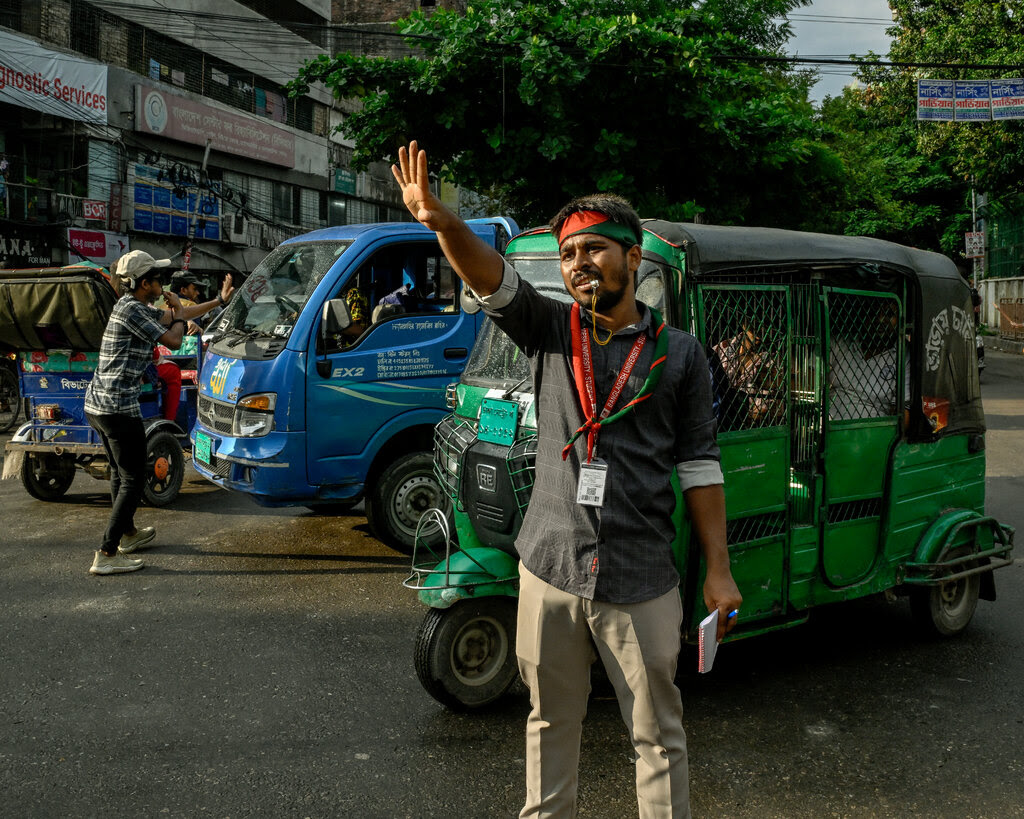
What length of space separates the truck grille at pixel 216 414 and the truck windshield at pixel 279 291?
1.58 ft

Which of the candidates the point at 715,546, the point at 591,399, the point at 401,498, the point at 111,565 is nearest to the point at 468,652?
the point at 715,546

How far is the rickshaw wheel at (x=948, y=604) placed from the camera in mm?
4641

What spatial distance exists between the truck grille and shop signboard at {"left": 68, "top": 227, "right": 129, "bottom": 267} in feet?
49.8

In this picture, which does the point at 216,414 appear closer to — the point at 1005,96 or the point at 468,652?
the point at 468,652

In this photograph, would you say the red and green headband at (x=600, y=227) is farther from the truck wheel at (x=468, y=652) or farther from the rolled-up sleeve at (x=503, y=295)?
the truck wheel at (x=468, y=652)

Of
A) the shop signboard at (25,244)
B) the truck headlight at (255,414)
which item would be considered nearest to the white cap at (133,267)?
the truck headlight at (255,414)

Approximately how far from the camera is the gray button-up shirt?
7.80ft

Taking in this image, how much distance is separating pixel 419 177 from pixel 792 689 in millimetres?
2904

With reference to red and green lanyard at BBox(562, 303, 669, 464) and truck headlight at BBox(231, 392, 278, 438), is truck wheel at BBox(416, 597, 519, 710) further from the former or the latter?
truck headlight at BBox(231, 392, 278, 438)

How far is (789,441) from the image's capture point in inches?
157

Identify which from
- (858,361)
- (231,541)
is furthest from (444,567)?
(231,541)

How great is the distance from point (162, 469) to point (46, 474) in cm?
107

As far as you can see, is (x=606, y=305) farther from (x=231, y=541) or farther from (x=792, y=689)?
(x=231, y=541)

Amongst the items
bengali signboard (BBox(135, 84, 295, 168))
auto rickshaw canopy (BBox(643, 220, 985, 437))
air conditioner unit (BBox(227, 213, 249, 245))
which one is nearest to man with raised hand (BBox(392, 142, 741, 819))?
auto rickshaw canopy (BBox(643, 220, 985, 437))
